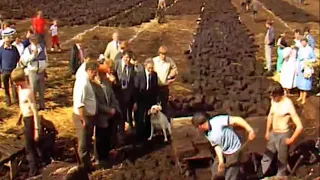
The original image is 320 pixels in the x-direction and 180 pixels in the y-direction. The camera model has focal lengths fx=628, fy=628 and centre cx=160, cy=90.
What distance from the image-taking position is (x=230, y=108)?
11227 millimetres

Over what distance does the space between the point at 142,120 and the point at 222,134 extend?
9.30 feet

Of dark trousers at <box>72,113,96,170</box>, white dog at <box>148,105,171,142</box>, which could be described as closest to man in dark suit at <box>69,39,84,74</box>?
white dog at <box>148,105,171,142</box>

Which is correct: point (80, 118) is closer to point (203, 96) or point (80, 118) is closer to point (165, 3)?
point (203, 96)

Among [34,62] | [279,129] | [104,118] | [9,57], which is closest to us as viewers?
[279,129]

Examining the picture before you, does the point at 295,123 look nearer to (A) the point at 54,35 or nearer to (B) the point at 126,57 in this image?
(B) the point at 126,57

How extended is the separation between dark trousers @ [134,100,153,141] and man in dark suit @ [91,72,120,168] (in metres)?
0.81

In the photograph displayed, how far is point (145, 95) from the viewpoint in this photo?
9.52 meters

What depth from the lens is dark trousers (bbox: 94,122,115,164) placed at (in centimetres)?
873

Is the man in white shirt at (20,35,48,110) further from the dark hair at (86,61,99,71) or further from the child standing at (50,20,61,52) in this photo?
the child standing at (50,20,61,52)

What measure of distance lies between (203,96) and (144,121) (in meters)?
2.65

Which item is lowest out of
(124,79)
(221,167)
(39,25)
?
(221,167)

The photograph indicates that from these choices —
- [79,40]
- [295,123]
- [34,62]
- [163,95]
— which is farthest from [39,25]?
[295,123]

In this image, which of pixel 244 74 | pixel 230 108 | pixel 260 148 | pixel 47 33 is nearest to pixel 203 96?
pixel 230 108

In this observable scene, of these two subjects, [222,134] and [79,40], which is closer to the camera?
[222,134]
